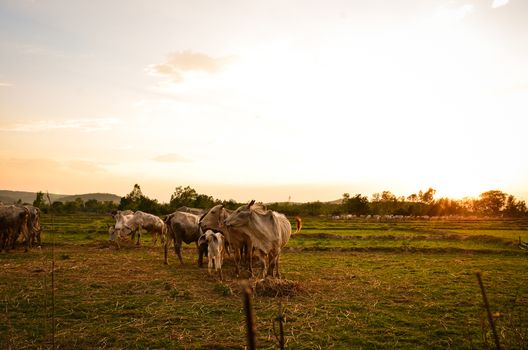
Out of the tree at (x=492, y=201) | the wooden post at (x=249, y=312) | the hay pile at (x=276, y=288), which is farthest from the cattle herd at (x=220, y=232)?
the tree at (x=492, y=201)

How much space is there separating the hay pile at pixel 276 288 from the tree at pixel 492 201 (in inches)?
6414

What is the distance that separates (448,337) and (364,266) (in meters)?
9.86

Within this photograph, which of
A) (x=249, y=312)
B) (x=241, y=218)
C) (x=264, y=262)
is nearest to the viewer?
(x=249, y=312)

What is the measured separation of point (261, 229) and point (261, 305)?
3.62 meters

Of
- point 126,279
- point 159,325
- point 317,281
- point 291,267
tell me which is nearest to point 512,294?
point 317,281

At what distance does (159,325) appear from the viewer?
8.29 m

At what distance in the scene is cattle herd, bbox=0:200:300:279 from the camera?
13203mm

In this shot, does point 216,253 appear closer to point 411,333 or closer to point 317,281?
point 317,281

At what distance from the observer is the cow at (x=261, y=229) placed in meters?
13.0

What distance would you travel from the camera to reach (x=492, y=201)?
→ 500 feet

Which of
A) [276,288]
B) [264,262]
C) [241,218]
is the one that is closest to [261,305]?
[276,288]

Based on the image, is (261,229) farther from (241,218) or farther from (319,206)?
(319,206)

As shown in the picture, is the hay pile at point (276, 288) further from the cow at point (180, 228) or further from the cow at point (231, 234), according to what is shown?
the cow at point (180, 228)

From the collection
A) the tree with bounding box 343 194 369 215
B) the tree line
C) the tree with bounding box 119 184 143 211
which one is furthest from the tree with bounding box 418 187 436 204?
the tree with bounding box 119 184 143 211
